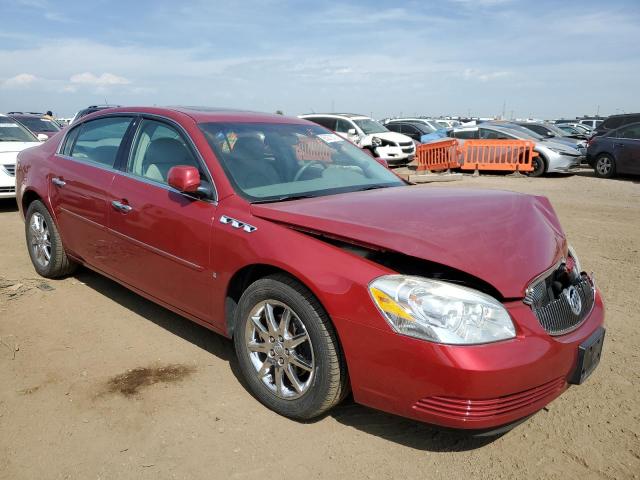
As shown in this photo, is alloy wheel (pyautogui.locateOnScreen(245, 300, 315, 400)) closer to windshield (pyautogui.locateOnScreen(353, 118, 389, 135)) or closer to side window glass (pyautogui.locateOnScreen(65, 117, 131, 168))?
side window glass (pyautogui.locateOnScreen(65, 117, 131, 168))

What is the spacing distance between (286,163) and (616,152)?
13.4 meters

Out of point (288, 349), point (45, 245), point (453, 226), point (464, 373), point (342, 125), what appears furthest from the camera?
point (342, 125)

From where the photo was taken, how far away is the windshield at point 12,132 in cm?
972

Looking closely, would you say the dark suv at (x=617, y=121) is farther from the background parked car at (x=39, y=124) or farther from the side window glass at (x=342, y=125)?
the background parked car at (x=39, y=124)

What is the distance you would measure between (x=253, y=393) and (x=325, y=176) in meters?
1.50

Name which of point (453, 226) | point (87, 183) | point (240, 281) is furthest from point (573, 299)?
point (87, 183)

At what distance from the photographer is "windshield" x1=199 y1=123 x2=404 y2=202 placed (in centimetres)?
342

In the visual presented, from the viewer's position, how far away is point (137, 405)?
305 centimetres

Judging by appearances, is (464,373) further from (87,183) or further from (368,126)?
(368,126)

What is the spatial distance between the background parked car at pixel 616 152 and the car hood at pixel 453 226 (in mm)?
12549

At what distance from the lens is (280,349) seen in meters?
2.93

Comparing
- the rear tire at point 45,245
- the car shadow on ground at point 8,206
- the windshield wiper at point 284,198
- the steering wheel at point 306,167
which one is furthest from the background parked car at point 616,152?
the car shadow on ground at point 8,206

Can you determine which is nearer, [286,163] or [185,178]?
[185,178]

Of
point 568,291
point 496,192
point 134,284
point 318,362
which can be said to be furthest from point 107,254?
point 568,291
